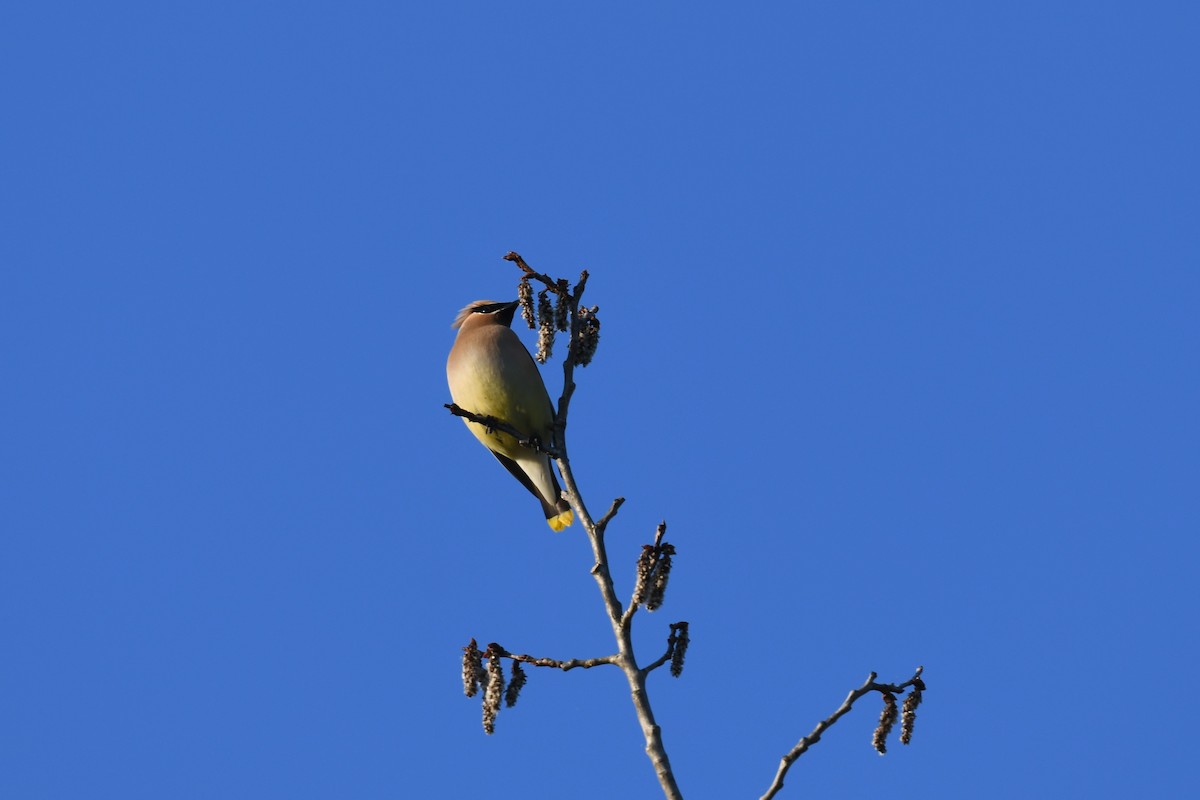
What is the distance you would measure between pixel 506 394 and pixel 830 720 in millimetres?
2402

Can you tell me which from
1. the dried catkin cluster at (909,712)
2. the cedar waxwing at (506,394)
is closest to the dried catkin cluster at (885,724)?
the dried catkin cluster at (909,712)

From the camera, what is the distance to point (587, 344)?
14.3ft

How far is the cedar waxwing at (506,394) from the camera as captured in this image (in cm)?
558

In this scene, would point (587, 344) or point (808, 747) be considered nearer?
point (808, 747)

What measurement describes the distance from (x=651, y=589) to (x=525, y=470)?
2.51 metres

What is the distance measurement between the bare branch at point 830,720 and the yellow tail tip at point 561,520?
2696 millimetres

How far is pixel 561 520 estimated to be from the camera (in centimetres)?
616

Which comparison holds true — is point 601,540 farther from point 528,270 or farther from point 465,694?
point 528,270

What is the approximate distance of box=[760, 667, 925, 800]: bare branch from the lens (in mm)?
3400

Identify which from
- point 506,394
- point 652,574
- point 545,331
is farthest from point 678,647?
point 506,394

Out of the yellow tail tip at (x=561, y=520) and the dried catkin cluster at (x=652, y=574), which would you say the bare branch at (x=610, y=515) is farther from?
the yellow tail tip at (x=561, y=520)

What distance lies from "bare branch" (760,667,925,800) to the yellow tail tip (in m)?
2.70

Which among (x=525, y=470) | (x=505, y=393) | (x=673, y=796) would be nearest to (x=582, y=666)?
(x=673, y=796)

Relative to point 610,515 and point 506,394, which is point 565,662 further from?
point 506,394
